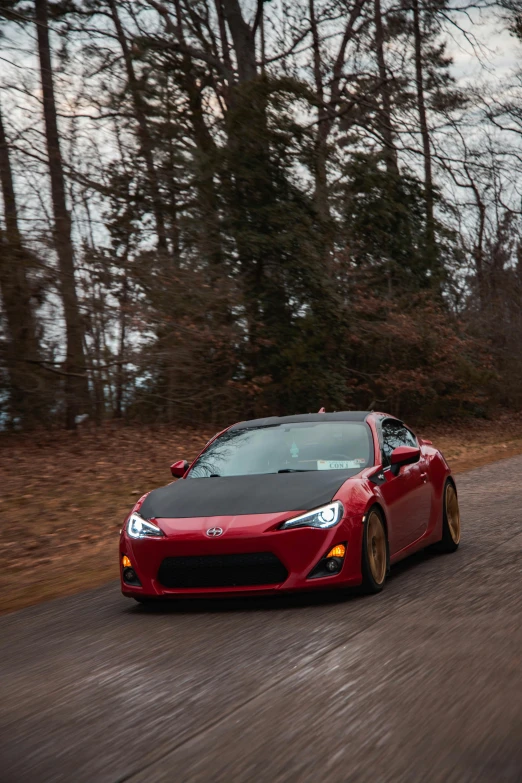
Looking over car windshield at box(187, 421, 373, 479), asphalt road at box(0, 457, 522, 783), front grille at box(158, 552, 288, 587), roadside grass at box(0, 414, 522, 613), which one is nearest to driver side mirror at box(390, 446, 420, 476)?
car windshield at box(187, 421, 373, 479)

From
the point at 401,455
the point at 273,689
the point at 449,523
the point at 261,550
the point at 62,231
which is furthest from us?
the point at 62,231

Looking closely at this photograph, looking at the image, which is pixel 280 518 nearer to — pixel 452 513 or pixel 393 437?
pixel 393 437

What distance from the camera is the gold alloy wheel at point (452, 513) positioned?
9086 mm

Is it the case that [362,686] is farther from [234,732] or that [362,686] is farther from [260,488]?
[260,488]

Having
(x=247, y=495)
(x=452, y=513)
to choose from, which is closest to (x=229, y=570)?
(x=247, y=495)

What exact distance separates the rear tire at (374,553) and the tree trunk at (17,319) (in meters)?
10.8

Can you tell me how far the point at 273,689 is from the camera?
182 inches

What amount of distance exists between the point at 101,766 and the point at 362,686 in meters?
1.42

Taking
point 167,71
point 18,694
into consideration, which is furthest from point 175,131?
point 18,694

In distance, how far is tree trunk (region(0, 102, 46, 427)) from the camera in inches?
645

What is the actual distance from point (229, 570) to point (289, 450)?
1.67 meters

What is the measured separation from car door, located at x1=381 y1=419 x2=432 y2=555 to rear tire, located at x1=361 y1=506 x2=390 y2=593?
19cm

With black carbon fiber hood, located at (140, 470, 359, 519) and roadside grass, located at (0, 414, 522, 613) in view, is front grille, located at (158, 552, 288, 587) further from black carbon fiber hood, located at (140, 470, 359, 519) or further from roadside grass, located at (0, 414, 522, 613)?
roadside grass, located at (0, 414, 522, 613)

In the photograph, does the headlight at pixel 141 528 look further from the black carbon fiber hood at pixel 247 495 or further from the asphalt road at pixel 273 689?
the asphalt road at pixel 273 689
